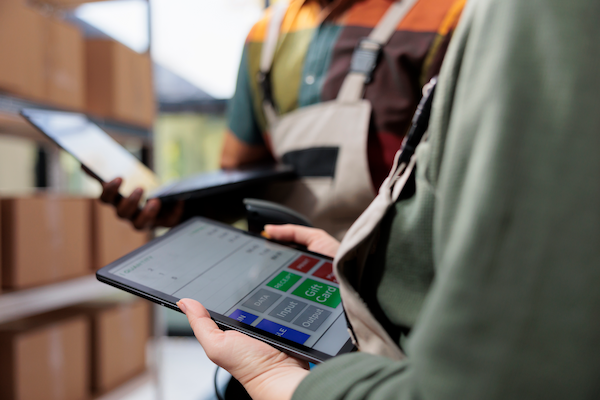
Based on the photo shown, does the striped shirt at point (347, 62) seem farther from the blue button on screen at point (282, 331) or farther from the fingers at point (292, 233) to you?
the blue button on screen at point (282, 331)

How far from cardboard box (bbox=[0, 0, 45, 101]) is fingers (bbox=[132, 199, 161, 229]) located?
0.64 m

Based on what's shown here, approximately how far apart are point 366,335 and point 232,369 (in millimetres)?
131

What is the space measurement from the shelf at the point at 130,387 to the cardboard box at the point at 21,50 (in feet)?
3.48

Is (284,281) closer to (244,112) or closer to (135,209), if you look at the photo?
(135,209)

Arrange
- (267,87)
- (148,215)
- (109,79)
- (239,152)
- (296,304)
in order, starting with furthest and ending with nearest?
(109,79)
(239,152)
(267,87)
(148,215)
(296,304)

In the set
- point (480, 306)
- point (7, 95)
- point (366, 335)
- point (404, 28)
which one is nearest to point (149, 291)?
point (366, 335)

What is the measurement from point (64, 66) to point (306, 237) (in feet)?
3.86

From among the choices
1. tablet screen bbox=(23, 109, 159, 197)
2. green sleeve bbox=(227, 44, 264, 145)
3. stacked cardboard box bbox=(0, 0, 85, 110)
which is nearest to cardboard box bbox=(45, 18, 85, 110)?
stacked cardboard box bbox=(0, 0, 85, 110)

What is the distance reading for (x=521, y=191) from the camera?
18 cm

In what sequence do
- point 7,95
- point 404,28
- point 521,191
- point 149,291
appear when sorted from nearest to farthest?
point 521,191 → point 149,291 → point 404,28 → point 7,95

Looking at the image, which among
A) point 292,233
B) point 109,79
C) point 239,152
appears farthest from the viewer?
point 109,79

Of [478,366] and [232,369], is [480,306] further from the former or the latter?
[232,369]

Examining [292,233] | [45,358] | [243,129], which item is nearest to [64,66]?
[243,129]

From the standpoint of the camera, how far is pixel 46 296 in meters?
1.25
